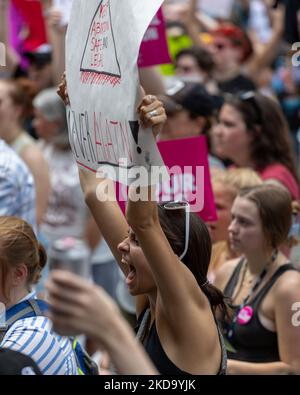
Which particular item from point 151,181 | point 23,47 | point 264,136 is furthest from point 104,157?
point 23,47

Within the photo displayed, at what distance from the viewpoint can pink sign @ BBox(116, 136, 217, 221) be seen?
3.74m

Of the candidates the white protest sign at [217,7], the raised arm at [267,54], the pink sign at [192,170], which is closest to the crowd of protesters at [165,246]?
the pink sign at [192,170]

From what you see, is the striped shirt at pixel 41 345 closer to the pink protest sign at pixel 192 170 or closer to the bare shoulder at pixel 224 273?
the pink protest sign at pixel 192 170

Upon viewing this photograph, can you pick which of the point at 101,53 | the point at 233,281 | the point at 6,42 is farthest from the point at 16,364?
the point at 6,42

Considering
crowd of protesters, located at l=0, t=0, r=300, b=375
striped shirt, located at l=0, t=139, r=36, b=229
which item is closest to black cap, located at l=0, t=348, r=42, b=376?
crowd of protesters, located at l=0, t=0, r=300, b=375

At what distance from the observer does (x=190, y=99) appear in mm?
5676

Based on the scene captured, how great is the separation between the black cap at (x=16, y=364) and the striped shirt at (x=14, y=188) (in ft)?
6.03

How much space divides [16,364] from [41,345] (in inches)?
7.9

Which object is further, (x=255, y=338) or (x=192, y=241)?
(x=255, y=338)

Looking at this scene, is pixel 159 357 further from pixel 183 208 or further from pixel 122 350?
pixel 122 350

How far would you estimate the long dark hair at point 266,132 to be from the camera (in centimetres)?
519

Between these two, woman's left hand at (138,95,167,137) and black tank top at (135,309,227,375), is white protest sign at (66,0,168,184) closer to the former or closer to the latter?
woman's left hand at (138,95,167,137)

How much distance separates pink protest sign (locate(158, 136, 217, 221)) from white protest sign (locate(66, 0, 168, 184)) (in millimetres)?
691

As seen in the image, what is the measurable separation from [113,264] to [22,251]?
3420mm
